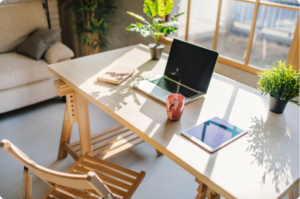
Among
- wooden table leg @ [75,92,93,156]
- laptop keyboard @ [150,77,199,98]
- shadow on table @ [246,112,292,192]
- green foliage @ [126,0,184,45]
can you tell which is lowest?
wooden table leg @ [75,92,93,156]

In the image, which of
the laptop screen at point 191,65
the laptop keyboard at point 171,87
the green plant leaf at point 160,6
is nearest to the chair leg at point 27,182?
the laptop keyboard at point 171,87

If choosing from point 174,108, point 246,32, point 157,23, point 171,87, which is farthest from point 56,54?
point 246,32

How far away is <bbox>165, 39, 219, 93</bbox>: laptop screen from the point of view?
1.44 meters

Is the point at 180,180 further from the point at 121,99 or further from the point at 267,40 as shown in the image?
the point at 267,40

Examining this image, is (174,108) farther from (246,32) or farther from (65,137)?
(246,32)

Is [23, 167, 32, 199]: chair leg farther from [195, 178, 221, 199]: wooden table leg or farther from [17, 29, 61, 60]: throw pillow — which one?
[17, 29, 61, 60]: throw pillow

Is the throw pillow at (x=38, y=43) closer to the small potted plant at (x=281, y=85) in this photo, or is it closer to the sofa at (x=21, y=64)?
the sofa at (x=21, y=64)

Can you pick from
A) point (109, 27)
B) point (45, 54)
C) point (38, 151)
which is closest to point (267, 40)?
point (109, 27)

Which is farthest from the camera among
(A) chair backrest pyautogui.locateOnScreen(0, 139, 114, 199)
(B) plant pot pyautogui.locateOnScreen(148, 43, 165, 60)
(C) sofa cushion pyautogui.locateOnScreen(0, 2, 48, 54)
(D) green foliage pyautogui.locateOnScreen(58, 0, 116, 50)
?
(D) green foliage pyautogui.locateOnScreen(58, 0, 116, 50)

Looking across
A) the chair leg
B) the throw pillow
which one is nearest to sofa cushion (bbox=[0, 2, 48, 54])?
the throw pillow

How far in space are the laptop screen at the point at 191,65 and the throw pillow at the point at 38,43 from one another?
5.47 ft

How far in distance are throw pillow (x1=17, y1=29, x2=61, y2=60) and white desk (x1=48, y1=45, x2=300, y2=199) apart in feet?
3.40

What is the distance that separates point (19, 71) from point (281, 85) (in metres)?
2.28

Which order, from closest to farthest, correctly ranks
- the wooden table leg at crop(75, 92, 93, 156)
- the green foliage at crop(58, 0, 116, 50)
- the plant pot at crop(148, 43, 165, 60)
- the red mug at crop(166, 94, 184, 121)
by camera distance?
the red mug at crop(166, 94, 184, 121), the wooden table leg at crop(75, 92, 93, 156), the plant pot at crop(148, 43, 165, 60), the green foliage at crop(58, 0, 116, 50)
